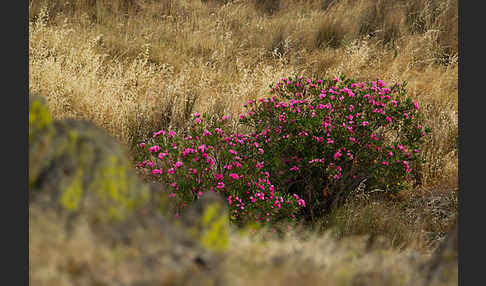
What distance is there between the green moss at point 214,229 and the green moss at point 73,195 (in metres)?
0.40

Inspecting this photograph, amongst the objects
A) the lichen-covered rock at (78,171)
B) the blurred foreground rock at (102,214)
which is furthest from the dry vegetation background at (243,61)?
the lichen-covered rock at (78,171)

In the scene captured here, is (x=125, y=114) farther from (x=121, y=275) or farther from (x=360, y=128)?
(x=121, y=275)

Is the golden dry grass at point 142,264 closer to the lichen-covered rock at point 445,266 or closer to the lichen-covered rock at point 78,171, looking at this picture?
the lichen-covered rock at point 78,171

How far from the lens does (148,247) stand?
1344mm

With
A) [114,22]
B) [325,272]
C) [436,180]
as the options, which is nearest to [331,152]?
[436,180]

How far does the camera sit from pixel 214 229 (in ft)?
5.03

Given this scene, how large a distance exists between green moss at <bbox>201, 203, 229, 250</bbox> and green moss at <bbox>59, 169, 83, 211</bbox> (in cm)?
40

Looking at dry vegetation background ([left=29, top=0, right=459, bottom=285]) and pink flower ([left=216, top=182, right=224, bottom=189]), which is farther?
dry vegetation background ([left=29, top=0, right=459, bottom=285])

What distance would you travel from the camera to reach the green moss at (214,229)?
1507 mm

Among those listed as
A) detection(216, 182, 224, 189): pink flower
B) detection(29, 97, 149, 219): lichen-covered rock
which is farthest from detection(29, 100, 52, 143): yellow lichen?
detection(216, 182, 224, 189): pink flower

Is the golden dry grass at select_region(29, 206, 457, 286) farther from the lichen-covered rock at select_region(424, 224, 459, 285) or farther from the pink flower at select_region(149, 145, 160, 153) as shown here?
the pink flower at select_region(149, 145, 160, 153)

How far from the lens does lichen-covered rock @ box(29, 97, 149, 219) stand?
1.40m

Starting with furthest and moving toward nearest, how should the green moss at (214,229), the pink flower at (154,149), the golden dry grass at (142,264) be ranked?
the pink flower at (154,149) < the green moss at (214,229) < the golden dry grass at (142,264)

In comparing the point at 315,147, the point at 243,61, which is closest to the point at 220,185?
the point at 315,147
